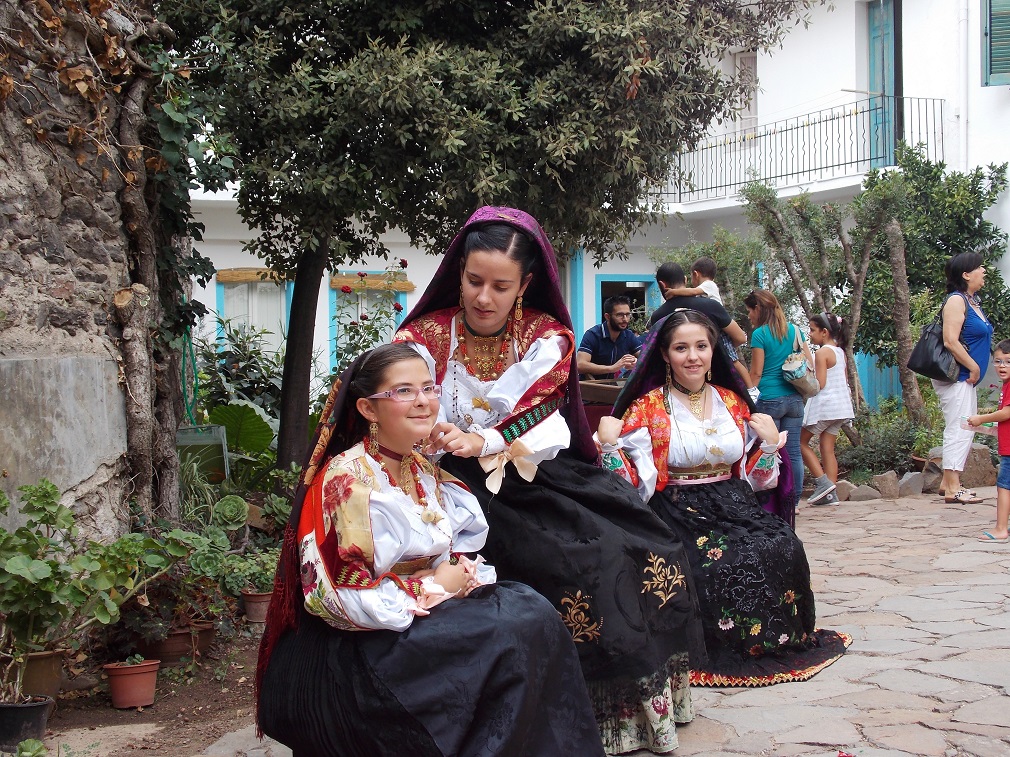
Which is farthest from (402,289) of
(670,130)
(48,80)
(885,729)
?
(885,729)

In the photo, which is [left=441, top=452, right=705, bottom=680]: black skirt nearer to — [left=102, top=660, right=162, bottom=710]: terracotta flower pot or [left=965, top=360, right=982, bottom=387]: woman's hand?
[left=102, top=660, right=162, bottom=710]: terracotta flower pot

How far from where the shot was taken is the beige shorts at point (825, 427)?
9.30 meters

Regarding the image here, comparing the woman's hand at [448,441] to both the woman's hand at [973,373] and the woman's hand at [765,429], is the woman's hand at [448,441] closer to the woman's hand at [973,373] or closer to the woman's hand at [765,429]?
the woman's hand at [765,429]

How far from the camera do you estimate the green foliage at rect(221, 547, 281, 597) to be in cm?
502

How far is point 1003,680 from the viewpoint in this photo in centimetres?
427

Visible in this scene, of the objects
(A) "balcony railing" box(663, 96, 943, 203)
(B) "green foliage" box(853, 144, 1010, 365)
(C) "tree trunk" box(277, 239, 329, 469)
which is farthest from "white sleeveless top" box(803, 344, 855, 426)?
(A) "balcony railing" box(663, 96, 943, 203)

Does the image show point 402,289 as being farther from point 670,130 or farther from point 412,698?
point 412,698

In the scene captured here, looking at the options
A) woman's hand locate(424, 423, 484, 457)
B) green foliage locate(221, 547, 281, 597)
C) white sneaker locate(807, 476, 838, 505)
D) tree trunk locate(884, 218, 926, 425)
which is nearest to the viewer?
woman's hand locate(424, 423, 484, 457)

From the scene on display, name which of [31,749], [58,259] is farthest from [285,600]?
[58,259]

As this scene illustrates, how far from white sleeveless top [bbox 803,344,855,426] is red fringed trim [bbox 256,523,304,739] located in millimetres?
6896

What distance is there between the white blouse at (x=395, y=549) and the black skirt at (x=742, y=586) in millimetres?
1479

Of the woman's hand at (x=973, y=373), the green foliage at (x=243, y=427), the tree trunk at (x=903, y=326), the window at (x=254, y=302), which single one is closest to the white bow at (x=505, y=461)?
the green foliage at (x=243, y=427)

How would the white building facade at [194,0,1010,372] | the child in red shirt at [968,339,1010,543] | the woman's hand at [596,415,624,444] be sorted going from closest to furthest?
1. the woman's hand at [596,415,624,444]
2. the child in red shirt at [968,339,1010,543]
3. the white building facade at [194,0,1010,372]

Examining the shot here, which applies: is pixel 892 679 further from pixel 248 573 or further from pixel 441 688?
pixel 248 573
